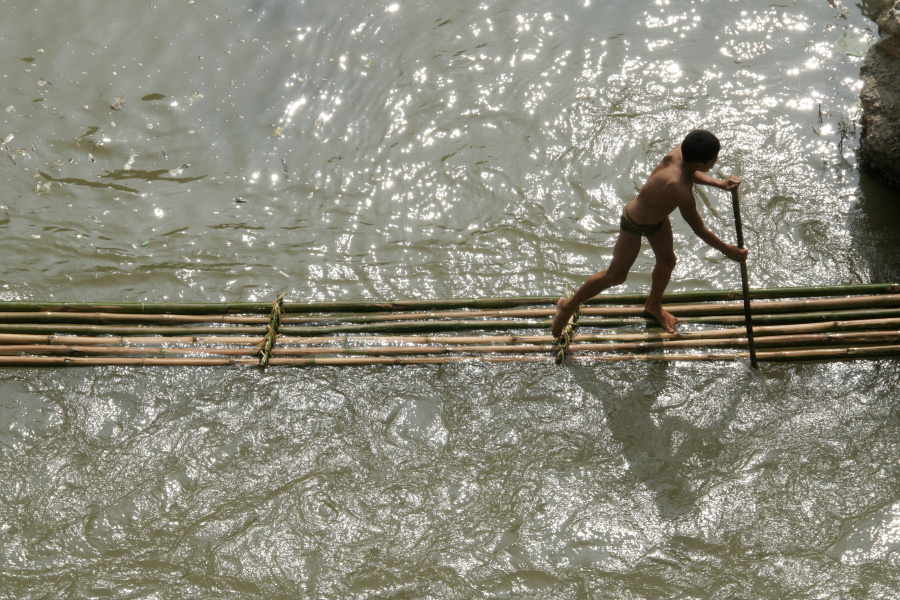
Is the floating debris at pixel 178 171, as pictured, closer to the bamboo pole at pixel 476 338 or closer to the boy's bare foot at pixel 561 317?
the bamboo pole at pixel 476 338

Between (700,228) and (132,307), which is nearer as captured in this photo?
(700,228)

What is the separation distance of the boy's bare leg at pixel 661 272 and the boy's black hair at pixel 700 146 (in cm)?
39

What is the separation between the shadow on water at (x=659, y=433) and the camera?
299 centimetres

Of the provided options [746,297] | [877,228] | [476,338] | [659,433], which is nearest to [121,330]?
[476,338]

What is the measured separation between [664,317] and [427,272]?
1.32 meters

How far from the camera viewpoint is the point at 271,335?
A: 343 cm

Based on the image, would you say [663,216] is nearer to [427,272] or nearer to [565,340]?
[565,340]

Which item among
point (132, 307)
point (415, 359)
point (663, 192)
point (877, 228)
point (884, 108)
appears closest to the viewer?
point (663, 192)

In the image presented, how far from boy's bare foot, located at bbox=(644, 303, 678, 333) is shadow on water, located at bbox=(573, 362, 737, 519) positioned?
0.66 ft

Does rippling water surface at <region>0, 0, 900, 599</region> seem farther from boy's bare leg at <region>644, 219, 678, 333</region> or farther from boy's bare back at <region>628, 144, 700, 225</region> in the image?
boy's bare back at <region>628, 144, 700, 225</region>

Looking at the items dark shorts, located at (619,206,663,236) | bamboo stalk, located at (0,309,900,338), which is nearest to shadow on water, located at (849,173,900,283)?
bamboo stalk, located at (0,309,900,338)

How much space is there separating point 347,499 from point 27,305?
6.71 ft

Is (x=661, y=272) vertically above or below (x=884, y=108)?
below

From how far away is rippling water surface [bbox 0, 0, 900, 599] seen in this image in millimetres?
2791
